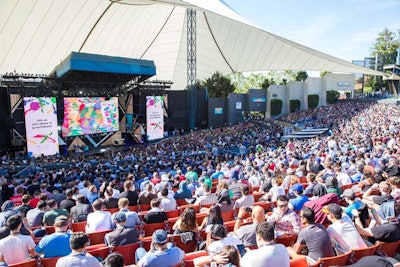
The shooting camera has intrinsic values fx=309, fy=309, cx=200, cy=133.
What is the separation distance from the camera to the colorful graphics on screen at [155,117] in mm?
23484

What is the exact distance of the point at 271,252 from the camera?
105 inches

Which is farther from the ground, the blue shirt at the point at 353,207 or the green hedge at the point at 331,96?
the green hedge at the point at 331,96

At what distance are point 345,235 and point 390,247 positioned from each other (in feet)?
1.76

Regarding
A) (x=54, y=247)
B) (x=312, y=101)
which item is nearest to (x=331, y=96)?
(x=312, y=101)

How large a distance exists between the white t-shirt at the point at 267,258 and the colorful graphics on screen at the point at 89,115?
1838 centimetres

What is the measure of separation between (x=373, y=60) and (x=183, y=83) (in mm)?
43154

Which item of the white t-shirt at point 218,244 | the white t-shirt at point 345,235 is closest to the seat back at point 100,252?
the white t-shirt at point 218,244

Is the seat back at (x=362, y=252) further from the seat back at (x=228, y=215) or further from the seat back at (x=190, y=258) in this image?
the seat back at (x=228, y=215)

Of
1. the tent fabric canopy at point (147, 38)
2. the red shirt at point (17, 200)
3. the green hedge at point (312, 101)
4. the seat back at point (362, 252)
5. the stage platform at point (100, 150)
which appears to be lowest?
the stage platform at point (100, 150)

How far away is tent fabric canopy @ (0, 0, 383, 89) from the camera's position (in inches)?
774

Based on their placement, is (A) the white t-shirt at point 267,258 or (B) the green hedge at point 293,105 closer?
(A) the white t-shirt at point 267,258

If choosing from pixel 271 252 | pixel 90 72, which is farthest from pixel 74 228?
pixel 90 72

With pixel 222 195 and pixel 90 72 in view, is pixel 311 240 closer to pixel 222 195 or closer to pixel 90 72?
pixel 222 195

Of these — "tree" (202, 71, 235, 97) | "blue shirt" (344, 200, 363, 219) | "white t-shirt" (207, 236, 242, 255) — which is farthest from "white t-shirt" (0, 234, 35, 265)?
"tree" (202, 71, 235, 97)
